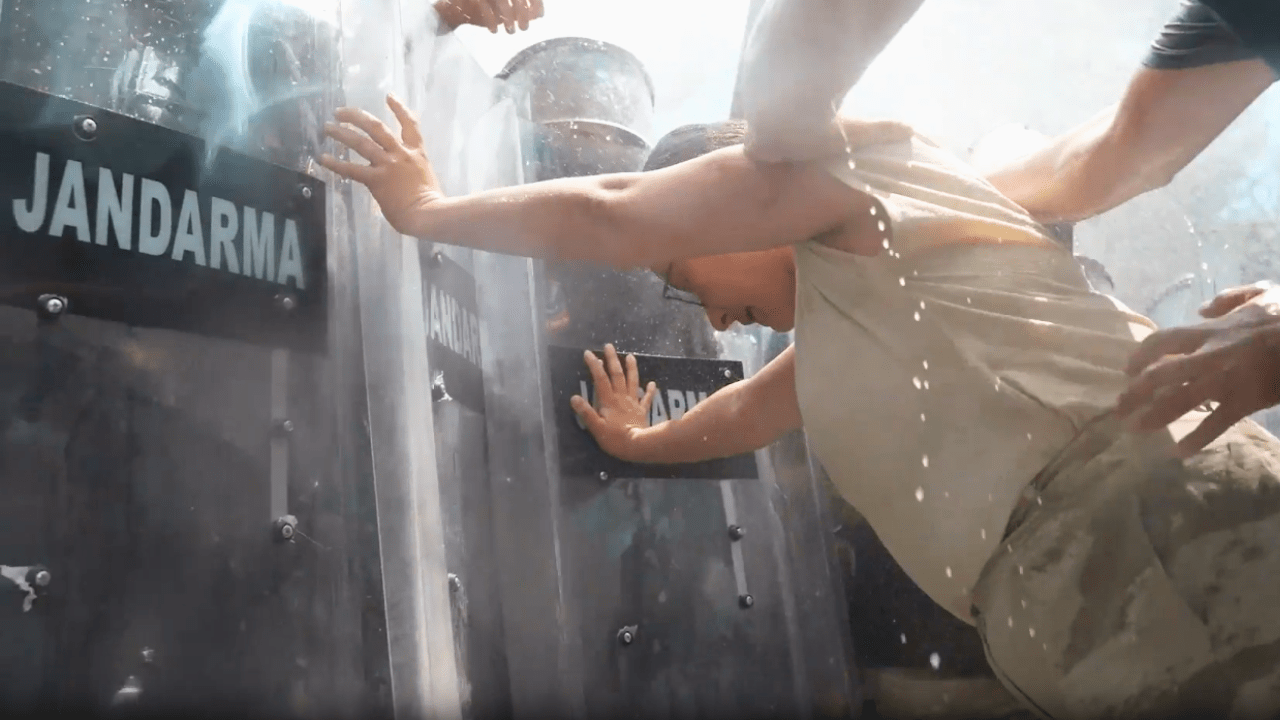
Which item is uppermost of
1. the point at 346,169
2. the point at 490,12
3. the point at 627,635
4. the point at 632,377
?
the point at 490,12

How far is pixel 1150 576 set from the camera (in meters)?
0.76

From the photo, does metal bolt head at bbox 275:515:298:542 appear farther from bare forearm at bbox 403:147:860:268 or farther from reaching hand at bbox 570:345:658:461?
reaching hand at bbox 570:345:658:461

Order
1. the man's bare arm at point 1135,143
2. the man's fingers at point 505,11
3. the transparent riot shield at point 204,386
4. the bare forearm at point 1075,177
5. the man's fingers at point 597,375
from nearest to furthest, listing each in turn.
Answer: the transparent riot shield at point 204,386, the man's bare arm at point 1135,143, the bare forearm at point 1075,177, the man's fingers at point 505,11, the man's fingers at point 597,375

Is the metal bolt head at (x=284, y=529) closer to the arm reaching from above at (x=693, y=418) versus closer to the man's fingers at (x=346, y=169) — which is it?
the man's fingers at (x=346, y=169)

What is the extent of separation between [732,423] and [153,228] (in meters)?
0.84

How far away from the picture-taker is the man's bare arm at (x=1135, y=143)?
2.99 feet

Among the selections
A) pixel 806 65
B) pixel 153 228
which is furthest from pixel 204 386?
pixel 806 65

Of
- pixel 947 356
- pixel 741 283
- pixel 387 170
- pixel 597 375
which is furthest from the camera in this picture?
pixel 597 375

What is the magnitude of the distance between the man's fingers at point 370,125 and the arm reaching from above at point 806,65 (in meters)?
0.37

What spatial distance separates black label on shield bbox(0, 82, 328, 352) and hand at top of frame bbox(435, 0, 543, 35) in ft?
1.47

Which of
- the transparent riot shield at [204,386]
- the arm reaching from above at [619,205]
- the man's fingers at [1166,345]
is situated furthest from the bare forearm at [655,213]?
the man's fingers at [1166,345]

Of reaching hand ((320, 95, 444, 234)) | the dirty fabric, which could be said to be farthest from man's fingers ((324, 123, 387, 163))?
the dirty fabric

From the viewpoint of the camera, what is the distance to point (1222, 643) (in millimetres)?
740

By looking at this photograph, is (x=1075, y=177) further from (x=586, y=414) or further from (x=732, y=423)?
(x=586, y=414)
